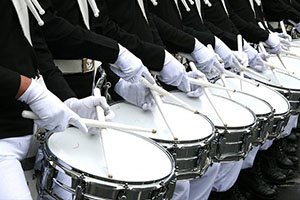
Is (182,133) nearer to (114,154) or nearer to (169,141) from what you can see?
(169,141)

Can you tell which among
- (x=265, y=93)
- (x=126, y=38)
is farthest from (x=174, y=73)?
(x=265, y=93)

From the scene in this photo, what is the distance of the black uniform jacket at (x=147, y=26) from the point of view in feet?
7.77

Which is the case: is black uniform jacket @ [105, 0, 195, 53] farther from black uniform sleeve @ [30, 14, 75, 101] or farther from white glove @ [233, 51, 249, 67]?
black uniform sleeve @ [30, 14, 75, 101]

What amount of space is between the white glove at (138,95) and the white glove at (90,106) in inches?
14.0

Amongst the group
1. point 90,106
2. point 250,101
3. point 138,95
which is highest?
point 90,106

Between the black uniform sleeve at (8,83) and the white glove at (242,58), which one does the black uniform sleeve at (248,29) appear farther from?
the black uniform sleeve at (8,83)

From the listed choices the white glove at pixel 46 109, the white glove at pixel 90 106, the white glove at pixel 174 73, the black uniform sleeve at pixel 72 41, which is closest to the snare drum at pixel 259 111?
the white glove at pixel 174 73

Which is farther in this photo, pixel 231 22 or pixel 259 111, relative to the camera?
pixel 231 22

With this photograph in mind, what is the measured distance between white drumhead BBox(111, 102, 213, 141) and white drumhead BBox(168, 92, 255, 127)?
0.13 metres

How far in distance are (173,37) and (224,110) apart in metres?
0.63

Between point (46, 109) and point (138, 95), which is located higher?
point (46, 109)

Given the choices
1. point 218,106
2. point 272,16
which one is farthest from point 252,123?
point 272,16

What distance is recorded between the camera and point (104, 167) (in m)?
1.50

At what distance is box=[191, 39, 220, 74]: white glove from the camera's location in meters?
2.82
